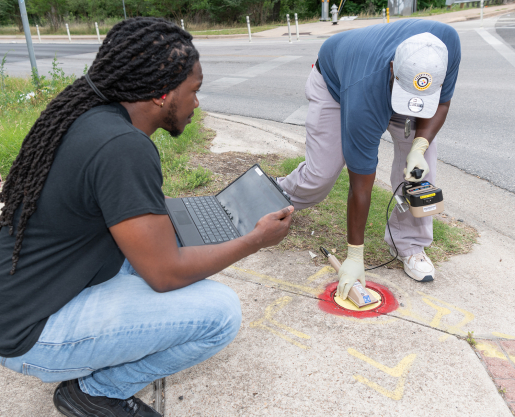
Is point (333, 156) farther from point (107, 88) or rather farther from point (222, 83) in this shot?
point (222, 83)

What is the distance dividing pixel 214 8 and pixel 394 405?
1190 inches

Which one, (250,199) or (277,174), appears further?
(277,174)

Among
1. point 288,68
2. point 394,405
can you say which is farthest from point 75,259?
point 288,68

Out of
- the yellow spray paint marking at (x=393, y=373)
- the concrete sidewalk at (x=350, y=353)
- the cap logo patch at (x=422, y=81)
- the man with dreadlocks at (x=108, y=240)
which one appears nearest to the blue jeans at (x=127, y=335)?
the man with dreadlocks at (x=108, y=240)

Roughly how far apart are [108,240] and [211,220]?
84cm

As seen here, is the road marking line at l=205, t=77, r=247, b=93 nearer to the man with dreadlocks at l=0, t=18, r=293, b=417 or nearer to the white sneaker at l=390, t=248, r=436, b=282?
the white sneaker at l=390, t=248, r=436, b=282

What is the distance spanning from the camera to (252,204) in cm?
235

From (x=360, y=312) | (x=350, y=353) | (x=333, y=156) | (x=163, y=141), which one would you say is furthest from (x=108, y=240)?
(x=163, y=141)

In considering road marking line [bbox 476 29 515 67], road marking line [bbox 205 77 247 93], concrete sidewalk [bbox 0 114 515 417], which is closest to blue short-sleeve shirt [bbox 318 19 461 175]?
concrete sidewalk [bbox 0 114 515 417]

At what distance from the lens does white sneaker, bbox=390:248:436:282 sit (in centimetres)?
278

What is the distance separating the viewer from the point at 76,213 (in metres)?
1.46

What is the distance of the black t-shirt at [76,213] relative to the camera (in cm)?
136

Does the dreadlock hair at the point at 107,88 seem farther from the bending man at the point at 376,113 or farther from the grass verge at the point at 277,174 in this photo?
the grass verge at the point at 277,174

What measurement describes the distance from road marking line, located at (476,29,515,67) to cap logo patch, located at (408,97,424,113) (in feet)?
29.7
